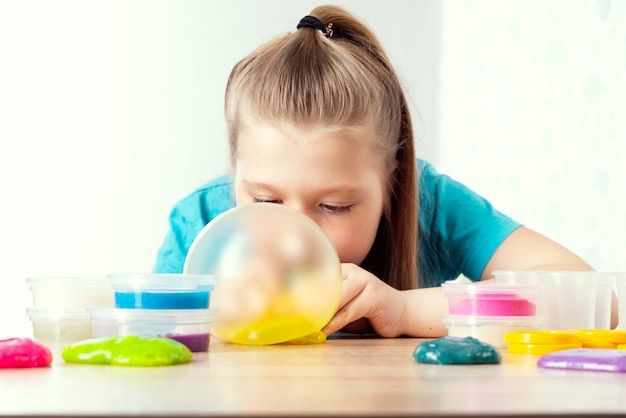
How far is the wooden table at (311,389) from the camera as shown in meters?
0.39

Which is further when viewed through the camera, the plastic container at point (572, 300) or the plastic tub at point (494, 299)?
the plastic container at point (572, 300)

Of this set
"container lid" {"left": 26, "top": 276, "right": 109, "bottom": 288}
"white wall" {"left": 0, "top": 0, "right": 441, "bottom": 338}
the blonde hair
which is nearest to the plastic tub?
"container lid" {"left": 26, "top": 276, "right": 109, "bottom": 288}

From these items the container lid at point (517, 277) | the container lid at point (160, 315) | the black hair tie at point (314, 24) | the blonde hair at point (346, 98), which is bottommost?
the container lid at point (160, 315)

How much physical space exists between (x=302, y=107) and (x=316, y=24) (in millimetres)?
218

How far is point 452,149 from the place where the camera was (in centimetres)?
300

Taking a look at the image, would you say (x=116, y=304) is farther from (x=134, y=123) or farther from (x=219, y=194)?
(x=134, y=123)

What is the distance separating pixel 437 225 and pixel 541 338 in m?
0.87

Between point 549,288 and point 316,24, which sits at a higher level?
point 316,24

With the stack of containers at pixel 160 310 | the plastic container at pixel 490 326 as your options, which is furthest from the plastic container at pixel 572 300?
the stack of containers at pixel 160 310

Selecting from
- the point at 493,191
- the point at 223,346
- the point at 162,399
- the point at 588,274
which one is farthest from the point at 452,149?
the point at 162,399

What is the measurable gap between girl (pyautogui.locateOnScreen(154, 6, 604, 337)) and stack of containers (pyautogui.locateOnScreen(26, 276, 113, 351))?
0.26 metres

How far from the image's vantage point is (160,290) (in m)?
0.74

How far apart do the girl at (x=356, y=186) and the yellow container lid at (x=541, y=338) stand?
0.24 metres

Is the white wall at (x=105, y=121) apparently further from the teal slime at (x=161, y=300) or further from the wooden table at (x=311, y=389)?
the wooden table at (x=311, y=389)
